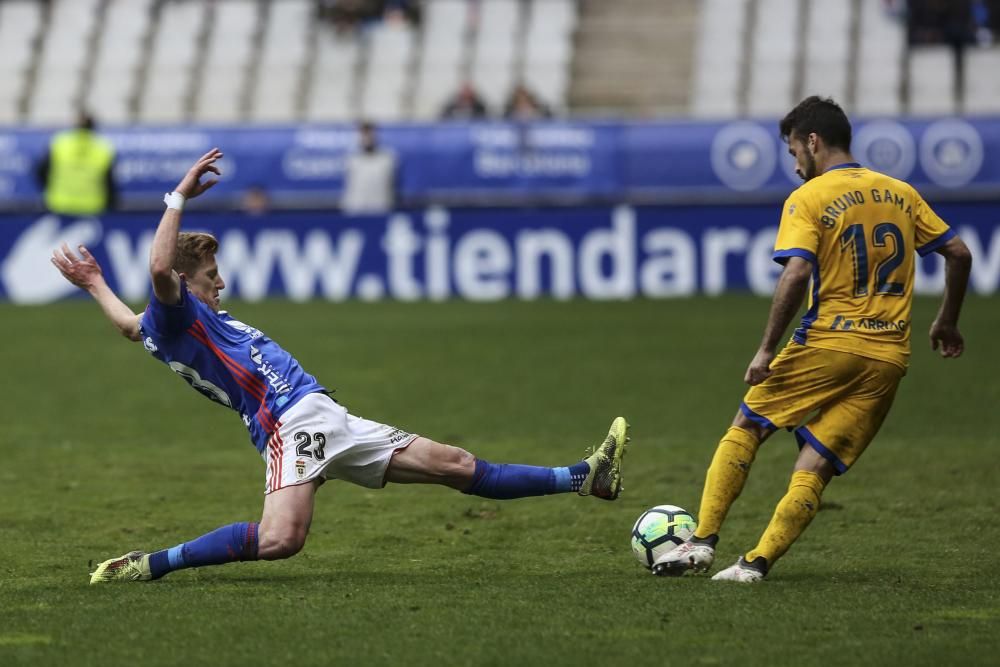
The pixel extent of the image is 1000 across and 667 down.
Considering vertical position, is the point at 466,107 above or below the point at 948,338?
above

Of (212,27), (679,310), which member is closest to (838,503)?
(679,310)

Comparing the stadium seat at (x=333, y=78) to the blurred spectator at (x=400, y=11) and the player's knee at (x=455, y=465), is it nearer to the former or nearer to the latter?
the blurred spectator at (x=400, y=11)

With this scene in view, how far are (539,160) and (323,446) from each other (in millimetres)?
19892

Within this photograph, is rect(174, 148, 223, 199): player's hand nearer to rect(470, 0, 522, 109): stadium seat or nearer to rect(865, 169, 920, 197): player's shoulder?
rect(865, 169, 920, 197): player's shoulder

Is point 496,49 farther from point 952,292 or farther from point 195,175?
point 195,175

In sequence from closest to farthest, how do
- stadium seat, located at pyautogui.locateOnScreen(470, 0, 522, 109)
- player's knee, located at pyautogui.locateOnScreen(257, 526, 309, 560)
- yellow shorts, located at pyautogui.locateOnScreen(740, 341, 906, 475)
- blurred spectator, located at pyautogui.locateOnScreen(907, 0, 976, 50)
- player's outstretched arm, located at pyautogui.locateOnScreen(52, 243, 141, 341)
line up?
1. player's knee, located at pyautogui.locateOnScreen(257, 526, 309, 560)
2. yellow shorts, located at pyautogui.locateOnScreen(740, 341, 906, 475)
3. player's outstretched arm, located at pyautogui.locateOnScreen(52, 243, 141, 341)
4. blurred spectator, located at pyautogui.locateOnScreen(907, 0, 976, 50)
5. stadium seat, located at pyautogui.locateOnScreen(470, 0, 522, 109)

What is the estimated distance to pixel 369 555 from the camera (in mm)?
7719

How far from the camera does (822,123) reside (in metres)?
6.91

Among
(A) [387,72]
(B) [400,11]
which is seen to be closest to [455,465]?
(A) [387,72]

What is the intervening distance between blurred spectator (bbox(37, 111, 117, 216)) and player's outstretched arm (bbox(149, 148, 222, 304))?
1562cm

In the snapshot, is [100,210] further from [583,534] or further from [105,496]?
[583,534]

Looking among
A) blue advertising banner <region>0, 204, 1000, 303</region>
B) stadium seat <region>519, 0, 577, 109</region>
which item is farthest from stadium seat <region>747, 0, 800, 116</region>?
blue advertising banner <region>0, 204, 1000, 303</region>

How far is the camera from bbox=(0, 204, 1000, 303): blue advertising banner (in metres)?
21.5

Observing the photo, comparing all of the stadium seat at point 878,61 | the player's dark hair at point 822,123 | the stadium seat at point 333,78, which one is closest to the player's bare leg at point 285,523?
the player's dark hair at point 822,123
